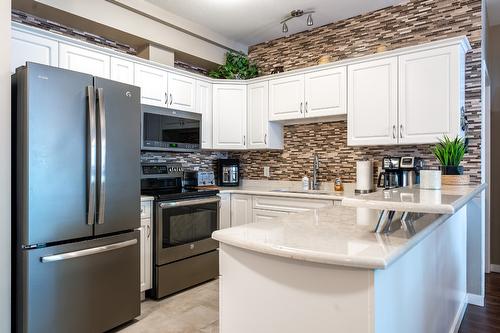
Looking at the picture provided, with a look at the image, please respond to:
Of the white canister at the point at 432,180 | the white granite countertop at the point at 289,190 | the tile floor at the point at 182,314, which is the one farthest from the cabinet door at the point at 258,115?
the white canister at the point at 432,180

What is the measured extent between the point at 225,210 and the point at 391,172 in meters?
1.73

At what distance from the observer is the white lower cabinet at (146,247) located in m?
2.89

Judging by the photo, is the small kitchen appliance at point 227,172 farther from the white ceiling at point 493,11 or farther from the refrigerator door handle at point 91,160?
the white ceiling at point 493,11

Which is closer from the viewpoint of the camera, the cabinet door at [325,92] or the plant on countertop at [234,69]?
the cabinet door at [325,92]

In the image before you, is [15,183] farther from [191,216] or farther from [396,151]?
[396,151]

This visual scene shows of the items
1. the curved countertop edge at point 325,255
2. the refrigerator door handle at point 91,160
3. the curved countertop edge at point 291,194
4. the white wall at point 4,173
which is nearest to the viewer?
the curved countertop edge at point 325,255

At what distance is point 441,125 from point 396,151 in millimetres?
551

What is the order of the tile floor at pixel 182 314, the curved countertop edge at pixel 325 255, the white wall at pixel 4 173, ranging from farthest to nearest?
the tile floor at pixel 182 314 → the white wall at pixel 4 173 → the curved countertop edge at pixel 325 255

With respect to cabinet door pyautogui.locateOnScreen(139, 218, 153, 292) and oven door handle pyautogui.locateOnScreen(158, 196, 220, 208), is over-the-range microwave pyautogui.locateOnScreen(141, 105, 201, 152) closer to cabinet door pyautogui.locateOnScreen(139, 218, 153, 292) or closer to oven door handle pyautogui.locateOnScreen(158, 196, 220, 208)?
oven door handle pyautogui.locateOnScreen(158, 196, 220, 208)

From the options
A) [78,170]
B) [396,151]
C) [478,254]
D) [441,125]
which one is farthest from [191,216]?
[478,254]

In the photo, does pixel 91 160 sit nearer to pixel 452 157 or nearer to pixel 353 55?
pixel 452 157

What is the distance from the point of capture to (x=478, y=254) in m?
2.87

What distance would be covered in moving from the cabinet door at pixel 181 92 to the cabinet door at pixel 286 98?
2.90 feet

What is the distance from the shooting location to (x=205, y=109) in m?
3.85
